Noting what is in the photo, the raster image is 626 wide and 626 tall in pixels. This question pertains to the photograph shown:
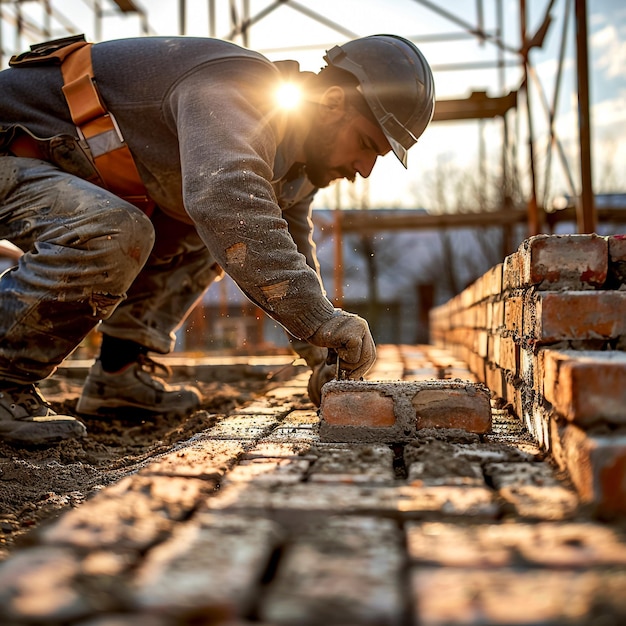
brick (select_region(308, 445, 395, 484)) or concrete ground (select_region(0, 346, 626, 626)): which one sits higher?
concrete ground (select_region(0, 346, 626, 626))

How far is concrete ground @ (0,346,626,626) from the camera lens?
0.82m

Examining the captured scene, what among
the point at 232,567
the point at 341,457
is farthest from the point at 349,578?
the point at 341,457

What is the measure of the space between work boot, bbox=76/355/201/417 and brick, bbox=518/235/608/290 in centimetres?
202

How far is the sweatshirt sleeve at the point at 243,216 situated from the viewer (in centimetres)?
199

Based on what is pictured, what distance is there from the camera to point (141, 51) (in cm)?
245

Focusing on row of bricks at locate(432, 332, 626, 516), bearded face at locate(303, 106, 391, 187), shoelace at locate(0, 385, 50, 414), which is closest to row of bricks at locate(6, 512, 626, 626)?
row of bricks at locate(432, 332, 626, 516)

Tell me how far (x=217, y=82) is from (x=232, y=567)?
68.9 inches

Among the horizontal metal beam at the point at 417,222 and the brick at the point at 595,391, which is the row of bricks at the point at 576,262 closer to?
the brick at the point at 595,391

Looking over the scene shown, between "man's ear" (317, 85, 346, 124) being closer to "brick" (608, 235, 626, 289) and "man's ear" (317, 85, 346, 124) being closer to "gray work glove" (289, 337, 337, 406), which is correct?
"gray work glove" (289, 337, 337, 406)

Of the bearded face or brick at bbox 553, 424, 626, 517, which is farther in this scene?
the bearded face

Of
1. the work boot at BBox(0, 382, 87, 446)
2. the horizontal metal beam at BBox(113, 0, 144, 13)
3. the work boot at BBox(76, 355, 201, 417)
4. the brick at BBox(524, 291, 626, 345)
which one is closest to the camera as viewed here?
the brick at BBox(524, 291, 626, 345)

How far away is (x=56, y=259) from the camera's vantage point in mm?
2234

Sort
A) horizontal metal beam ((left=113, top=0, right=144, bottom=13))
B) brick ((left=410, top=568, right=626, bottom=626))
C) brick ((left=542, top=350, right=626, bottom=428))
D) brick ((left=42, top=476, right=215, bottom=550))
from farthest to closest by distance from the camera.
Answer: horizontal metal beam ((left=113, top=0, right=144, bottom=13))
brick ((left=542, top=350, right=626, bottom=428))
brick ((left=42, top=476, right=215, bottom=550))
brick ((left=410, top=568, right=626, bottom=626))

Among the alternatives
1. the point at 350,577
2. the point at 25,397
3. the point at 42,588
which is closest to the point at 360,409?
the point at 350,577
